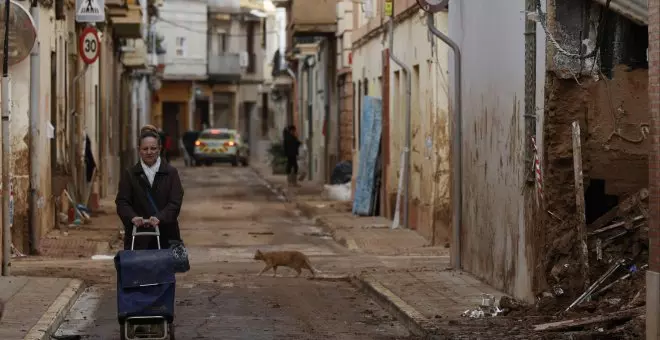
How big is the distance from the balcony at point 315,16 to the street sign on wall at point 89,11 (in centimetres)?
1394

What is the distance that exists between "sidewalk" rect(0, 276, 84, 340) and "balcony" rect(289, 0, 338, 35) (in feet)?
81.1

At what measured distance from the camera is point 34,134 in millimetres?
22094

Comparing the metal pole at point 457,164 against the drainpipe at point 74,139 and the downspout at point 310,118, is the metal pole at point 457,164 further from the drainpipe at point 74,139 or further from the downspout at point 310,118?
the downspout at point 310,118

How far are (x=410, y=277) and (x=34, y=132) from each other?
22.7ft

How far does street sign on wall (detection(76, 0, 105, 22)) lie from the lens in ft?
89.1

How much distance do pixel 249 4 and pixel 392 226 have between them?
66694 mm

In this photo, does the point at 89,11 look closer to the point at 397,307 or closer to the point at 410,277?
the point at 410,277

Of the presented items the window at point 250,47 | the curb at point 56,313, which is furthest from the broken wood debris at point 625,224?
the window at point 250,47

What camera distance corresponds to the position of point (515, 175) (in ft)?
50.4

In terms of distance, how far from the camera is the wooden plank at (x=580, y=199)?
1341 cm

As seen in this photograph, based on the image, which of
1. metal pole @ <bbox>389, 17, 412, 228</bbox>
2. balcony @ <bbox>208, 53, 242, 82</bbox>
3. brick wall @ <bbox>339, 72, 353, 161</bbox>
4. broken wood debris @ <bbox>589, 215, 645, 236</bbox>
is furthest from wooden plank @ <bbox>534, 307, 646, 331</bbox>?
balcony @ <bbox>208, 53, 242, 82</bbox>

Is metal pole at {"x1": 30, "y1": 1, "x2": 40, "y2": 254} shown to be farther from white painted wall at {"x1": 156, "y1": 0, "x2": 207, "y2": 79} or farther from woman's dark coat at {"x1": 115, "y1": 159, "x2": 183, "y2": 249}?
white painted wall at {"x1": 156, "y1": 0, "x2": 207, "y2": 79}

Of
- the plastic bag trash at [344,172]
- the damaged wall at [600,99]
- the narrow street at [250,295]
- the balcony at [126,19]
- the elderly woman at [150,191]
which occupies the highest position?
the balcony at [126,19]

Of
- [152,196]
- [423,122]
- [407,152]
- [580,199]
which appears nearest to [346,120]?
[407,152]
